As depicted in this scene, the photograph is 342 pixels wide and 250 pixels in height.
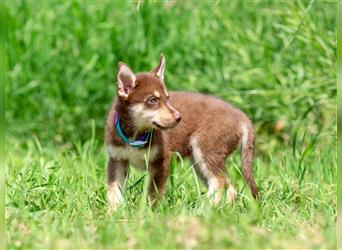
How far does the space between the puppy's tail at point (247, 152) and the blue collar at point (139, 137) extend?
758 mm

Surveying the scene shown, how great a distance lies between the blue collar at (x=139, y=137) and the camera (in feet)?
21.4

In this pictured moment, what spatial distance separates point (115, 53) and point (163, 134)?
3.54 metres

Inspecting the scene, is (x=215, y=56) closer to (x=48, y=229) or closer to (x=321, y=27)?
(x=321, y=27)

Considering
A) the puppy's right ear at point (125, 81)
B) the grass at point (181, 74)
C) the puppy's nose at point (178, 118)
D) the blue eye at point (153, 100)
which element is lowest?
the grass at point (181, 74)

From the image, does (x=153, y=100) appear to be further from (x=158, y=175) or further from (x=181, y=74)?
(x=181, y=74)

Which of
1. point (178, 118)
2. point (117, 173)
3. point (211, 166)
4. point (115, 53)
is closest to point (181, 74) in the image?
point (115, 53)

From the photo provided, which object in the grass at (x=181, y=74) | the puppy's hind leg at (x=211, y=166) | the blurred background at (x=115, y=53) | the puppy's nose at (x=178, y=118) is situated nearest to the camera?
the puppy's nose at (x=178, y=118)

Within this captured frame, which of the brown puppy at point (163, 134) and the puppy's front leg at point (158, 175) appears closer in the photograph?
the puppy's front leg at point (158, 175)

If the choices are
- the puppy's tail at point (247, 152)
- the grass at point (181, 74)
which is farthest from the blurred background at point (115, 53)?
the puppy's tail at point (247, 152)

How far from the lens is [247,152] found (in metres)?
6.93

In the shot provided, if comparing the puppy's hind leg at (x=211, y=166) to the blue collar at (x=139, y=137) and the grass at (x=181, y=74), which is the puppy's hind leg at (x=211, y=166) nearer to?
the grass at (x=181, y=74)

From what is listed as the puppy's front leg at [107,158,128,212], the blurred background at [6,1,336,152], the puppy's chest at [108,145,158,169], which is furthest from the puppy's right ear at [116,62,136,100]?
the blurred background at [6,1,336,152]

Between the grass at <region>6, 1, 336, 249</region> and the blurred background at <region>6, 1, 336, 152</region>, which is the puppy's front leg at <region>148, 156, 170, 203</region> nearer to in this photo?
the grass at <region>6, 1, 336, 249</region>

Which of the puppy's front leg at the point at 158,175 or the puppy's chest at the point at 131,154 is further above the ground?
the puppy's chest at the point at 131,154
